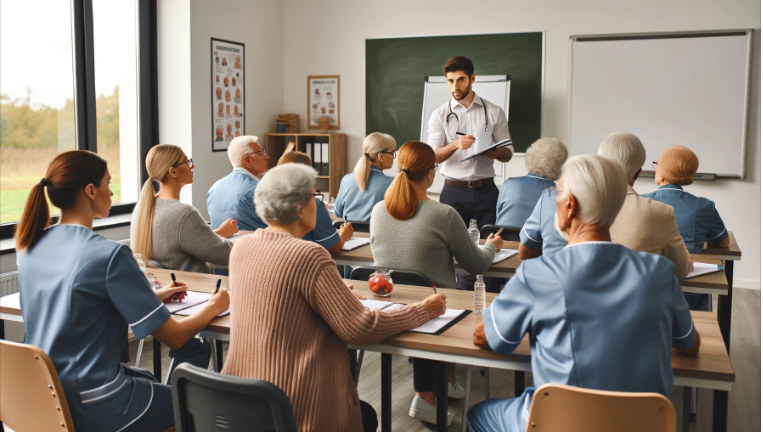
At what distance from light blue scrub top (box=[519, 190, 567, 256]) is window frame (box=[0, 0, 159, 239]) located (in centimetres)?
329

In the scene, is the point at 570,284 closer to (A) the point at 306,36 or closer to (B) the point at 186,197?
Result: (B) the point at 186,197

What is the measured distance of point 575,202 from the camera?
5.34 feet

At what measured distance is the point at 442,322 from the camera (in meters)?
2.13

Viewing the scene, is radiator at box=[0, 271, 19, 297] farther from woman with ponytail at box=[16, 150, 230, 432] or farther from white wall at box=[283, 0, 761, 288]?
white wall at box=[283, 0, 761, 288]

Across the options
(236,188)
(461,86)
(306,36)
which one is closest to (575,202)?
(236,188)

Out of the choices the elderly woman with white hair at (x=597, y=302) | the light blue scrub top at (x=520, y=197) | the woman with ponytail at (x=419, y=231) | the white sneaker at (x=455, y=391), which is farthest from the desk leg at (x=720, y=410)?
the light blue scrub top at (x=520, y=197)

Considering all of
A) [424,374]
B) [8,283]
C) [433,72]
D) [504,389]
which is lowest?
[504,389]

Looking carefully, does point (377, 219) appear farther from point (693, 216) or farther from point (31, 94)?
point (31, 94)

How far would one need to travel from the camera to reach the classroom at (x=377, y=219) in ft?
5.32

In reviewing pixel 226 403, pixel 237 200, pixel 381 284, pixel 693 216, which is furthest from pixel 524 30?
pixel 226 403

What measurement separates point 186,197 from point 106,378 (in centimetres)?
406

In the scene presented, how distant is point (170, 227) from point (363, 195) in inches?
60.7

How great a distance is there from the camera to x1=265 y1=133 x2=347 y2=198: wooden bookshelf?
6.73 m

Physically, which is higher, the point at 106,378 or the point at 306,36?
the point at 306,36
